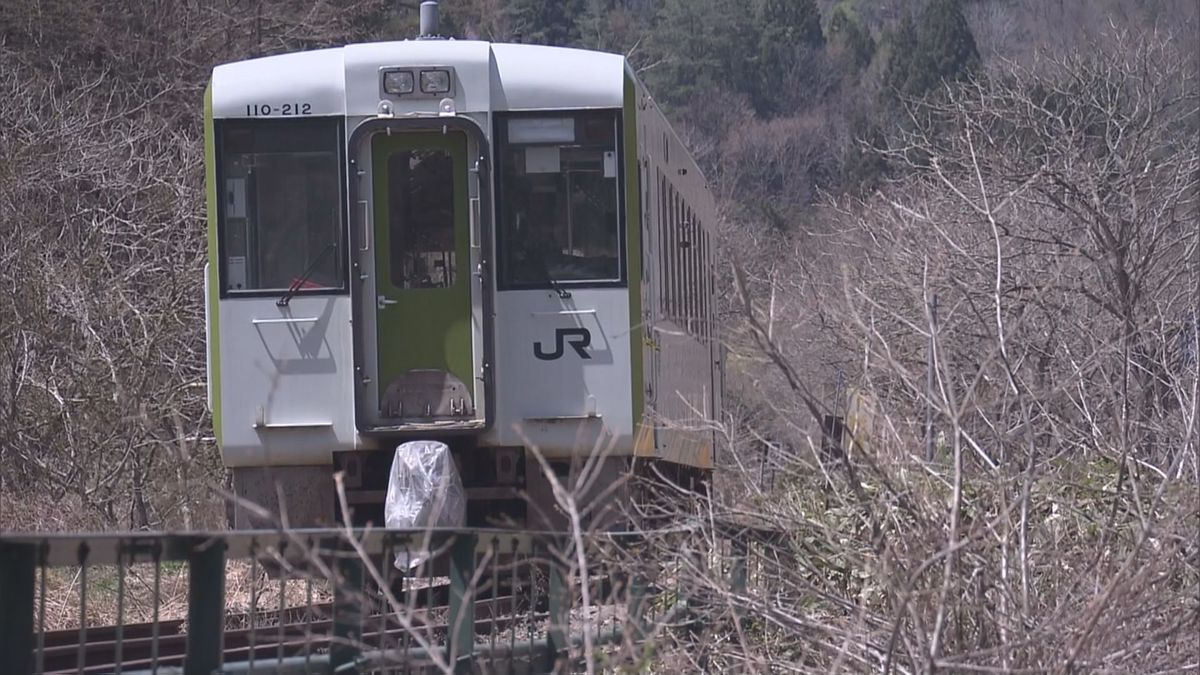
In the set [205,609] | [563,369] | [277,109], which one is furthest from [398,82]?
[205,609]

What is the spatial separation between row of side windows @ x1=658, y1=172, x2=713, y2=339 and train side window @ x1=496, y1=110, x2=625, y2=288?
3.54 feet

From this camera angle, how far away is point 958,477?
4.82m

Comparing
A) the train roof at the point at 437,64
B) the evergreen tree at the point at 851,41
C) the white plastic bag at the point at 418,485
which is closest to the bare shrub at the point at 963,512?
the white plastic bag at the point at 418,485

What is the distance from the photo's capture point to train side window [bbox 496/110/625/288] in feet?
29.3

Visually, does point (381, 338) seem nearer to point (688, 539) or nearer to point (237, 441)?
point (237, 441)

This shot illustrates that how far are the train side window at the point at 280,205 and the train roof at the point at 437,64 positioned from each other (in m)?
0.13

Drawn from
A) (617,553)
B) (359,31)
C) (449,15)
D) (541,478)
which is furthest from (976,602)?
(449,15)

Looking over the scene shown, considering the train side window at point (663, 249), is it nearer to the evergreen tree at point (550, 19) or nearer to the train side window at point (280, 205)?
the train side window at point (280, 205)

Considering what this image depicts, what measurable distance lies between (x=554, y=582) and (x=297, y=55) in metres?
4.66

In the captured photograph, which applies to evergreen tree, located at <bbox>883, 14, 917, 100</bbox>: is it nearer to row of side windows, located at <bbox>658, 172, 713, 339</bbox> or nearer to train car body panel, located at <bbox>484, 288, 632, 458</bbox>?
row of side windows, located at <bbox>658, 172, 713, 339</bbox>

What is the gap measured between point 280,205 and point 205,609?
5.21 m

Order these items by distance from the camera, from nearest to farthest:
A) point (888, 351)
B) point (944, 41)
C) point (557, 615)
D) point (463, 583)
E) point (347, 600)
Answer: point (347, 600)
point (463, 583)
point (557, 615)
point (888, 351)
point (944, 41)

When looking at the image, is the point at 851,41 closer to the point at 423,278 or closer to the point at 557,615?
the point at 423,278

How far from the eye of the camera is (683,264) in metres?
11.6
